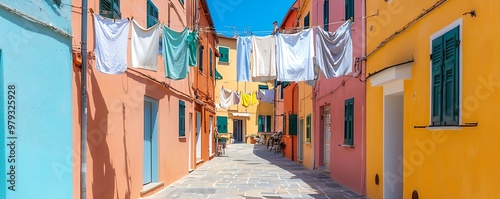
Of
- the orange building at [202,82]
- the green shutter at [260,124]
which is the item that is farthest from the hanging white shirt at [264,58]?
the green shutter at [260,124]

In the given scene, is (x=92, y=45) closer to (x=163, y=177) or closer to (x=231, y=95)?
(x=163, y=177)

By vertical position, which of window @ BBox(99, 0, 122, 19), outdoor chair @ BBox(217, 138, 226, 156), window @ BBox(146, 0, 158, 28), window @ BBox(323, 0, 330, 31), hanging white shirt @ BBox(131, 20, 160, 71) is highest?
window @ BBox(323, 0, 330, 31)

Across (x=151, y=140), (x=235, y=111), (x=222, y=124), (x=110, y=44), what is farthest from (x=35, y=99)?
(x=235, y=111)

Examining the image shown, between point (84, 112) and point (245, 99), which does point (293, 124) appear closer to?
point (245, 99)

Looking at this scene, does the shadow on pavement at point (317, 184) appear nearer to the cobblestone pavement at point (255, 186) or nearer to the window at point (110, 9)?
the cobblestone pavement at point (255, 186)

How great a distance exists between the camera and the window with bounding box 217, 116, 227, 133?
33.2 metres

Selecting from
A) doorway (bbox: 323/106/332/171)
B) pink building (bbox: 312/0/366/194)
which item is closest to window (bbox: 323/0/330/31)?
pink building (bbox: 312/0/366/194)

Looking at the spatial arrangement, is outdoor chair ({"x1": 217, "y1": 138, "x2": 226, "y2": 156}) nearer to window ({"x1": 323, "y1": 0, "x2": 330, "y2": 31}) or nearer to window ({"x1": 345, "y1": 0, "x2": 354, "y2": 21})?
window ({"x1": 323, "y1": 0, "x2": 330, "y2": 31})

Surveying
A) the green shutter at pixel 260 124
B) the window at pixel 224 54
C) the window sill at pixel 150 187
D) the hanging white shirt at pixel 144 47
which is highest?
the window at pixel 224 54

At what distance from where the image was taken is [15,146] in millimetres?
4098

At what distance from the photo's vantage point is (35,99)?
14.7 ft

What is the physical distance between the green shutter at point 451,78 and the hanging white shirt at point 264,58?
3.97 m

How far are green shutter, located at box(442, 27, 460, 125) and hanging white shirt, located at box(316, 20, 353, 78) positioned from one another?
118 inches

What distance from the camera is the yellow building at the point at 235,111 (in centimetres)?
3338
